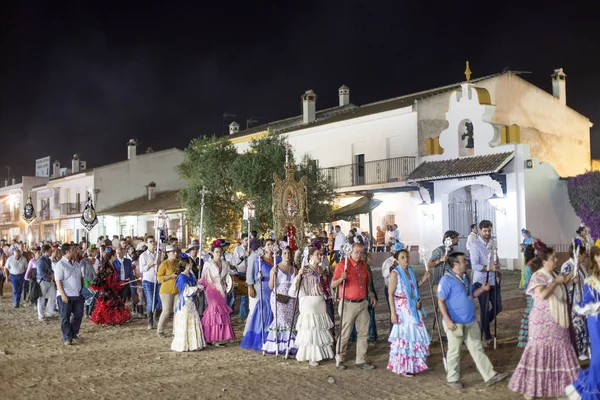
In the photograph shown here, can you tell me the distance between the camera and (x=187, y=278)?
9.92 m

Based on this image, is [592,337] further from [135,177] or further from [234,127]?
[234,127]

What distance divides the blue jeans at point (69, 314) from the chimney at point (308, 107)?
26.9m

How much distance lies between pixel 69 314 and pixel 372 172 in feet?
67.0

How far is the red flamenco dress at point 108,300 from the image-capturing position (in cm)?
1286

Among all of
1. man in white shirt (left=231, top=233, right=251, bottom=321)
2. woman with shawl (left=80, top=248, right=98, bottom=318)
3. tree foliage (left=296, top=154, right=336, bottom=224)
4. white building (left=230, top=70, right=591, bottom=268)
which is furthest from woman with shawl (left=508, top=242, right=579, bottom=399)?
tree foliage (left=296, top=154, right=336, bottom=224)

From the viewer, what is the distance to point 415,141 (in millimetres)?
27688

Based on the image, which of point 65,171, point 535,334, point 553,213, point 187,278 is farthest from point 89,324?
point 65,171

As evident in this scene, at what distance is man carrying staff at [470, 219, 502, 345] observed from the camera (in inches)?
374

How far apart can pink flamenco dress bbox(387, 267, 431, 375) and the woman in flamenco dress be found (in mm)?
7067

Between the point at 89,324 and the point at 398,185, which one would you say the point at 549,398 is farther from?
the point at 398,185

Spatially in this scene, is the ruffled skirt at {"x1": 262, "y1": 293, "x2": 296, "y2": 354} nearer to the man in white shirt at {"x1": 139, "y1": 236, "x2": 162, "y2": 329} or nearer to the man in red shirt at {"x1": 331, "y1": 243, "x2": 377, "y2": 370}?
the man in red shirt at {"x1": 331, "y1": 243, "x2": 377, "y2": 370}

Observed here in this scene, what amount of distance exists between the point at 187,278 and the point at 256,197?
1427 cm

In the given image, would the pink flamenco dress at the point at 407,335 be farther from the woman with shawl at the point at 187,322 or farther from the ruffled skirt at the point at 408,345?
the woman with shawl at the point at 187,322

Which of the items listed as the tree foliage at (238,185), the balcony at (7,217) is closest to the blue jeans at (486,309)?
the tree foliage at (238,185)
